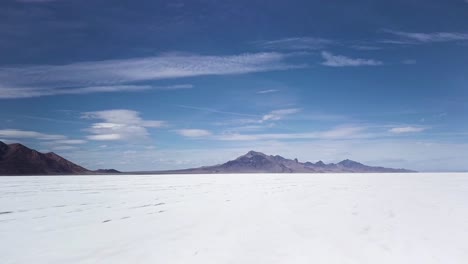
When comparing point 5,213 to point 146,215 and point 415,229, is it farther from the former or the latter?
point 415,229

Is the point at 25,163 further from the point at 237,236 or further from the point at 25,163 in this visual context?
the point at 237,236

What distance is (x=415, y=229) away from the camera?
9180 millimetres

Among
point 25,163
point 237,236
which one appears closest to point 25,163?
point 25,163

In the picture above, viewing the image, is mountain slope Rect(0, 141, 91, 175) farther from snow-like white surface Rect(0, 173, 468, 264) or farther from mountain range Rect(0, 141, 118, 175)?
snow-like white surface Rect(0, 173, 468, 264)

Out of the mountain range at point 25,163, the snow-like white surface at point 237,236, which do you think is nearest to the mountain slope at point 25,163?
the mountain range at point 25,163

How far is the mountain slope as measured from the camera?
7096 inches

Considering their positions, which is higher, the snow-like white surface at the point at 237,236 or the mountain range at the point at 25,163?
the mountain range at the point at 25,163

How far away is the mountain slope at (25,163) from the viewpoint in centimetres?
18025

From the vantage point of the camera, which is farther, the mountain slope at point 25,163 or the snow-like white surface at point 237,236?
the mountain slope at point 25,163

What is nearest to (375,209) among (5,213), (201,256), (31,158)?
(201,256)

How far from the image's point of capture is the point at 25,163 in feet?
614

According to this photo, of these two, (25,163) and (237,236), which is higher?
(25,163)

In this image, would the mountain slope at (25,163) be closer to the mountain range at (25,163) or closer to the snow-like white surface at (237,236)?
the mountain range at (25,163)

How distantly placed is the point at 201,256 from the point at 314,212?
698cm
